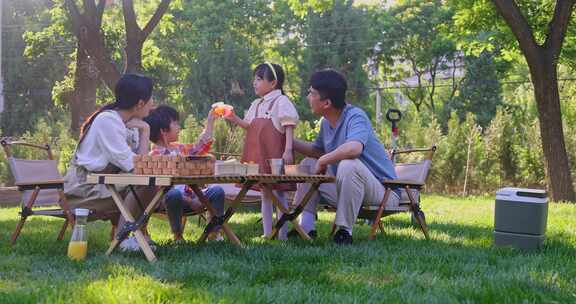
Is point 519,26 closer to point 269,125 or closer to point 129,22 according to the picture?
point 129,22

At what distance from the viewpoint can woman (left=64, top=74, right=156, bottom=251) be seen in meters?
4.33

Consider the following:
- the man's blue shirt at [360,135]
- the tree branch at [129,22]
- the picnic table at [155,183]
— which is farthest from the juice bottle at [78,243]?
the tree branch at [129,22]

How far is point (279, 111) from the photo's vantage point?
5320mm

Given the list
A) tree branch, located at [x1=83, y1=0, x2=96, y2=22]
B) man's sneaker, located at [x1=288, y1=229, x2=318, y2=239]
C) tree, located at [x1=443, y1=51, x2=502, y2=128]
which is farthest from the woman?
tree, located at [x1=443, y1=51, x2=502, y2=128]

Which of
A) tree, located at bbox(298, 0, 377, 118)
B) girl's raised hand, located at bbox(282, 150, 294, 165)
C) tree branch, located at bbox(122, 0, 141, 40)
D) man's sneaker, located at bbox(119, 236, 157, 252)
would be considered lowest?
man's sneaker, located at bbox(119, 236, 157, 252)

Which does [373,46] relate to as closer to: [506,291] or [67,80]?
[67,80]

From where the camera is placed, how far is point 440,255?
4.49 metres

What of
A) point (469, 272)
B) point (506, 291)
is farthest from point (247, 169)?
point (506, 291)

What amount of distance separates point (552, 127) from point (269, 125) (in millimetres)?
6862

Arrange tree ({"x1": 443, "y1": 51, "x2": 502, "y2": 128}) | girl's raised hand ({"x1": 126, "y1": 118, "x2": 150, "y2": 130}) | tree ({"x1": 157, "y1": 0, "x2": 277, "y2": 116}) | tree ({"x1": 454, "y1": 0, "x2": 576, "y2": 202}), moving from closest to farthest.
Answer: girl's raised hand ({"x1": 126, "y1": 118, "x2": 150, "y2": 130}) → tree ({"x1": 454, "y1": 0, "x2": 576, "y2": 202}) → tree ({"x1": 443, "y1": 51, "x2": 502, "y2": 128}) → tree ({"x1": 157, "y1": 0, "x2": 277, "y2": 116})

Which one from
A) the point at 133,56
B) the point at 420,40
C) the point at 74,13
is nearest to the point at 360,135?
the point at 133,56

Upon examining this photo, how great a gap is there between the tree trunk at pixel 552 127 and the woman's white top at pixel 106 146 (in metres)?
7.95

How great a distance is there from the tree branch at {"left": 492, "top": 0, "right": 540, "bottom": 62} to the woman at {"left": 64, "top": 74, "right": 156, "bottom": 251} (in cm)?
714

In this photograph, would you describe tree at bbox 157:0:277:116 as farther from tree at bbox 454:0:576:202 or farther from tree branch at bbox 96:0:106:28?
tree at bbox 454:0:576:202
